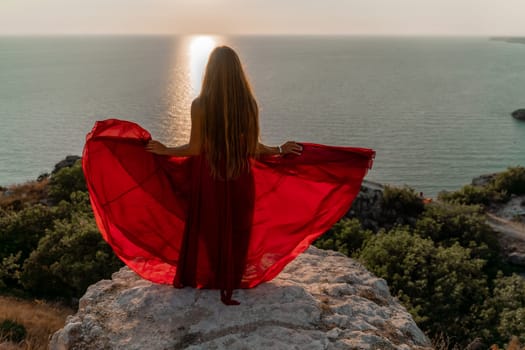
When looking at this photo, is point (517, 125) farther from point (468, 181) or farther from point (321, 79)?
point (321, 79)

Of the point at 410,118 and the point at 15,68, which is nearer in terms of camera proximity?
the point at 410,118

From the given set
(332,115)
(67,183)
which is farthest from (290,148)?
(332,115)

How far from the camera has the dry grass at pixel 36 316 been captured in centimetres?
928

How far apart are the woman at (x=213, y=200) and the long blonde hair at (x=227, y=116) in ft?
0.07

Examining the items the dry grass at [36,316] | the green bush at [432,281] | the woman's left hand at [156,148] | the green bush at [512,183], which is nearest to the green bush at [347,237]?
the green bush at [432,281]

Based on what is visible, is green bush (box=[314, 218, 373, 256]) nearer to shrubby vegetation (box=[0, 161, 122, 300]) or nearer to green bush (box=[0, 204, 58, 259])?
shrubby vegetation (box=[0, 161, 122, 300])

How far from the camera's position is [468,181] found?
3934 cm

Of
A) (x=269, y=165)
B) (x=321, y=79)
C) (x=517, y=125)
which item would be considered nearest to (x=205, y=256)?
(x=269, y=165)

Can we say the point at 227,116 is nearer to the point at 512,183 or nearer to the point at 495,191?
the point at 495,191

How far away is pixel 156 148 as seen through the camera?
17.6 ft

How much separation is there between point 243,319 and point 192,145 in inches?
77.3

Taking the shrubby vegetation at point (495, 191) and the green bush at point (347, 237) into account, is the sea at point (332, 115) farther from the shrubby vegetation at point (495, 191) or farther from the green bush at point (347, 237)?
the green bush at point (347, 237)

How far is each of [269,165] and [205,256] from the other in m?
1.34

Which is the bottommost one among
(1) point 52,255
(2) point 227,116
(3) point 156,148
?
(1) point 52,255
